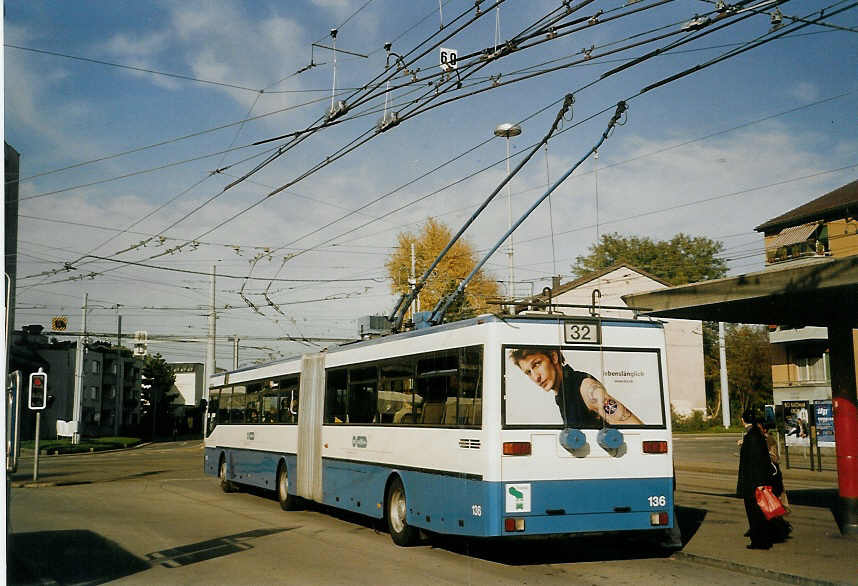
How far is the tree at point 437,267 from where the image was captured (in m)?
53.5

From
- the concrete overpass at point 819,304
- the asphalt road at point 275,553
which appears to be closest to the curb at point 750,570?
the asphalt road at point 275,553

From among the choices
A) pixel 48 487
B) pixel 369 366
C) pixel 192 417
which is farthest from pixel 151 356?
pixel 369 366

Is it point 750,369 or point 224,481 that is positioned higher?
point 750,369

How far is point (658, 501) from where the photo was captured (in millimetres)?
11523

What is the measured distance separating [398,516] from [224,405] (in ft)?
37.7

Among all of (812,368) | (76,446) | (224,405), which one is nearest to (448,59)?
(224,405)

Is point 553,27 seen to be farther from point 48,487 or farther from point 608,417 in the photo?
point 48,487

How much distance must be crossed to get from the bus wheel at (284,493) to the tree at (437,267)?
33.4 meters

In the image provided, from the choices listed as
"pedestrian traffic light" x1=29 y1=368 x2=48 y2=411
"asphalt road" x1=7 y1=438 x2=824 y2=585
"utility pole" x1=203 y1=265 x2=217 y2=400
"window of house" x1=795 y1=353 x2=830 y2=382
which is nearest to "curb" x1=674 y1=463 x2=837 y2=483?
"asphalt road" x1=7 y1=438 x2=824 y2=585

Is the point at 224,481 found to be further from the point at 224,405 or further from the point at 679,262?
the point at 679,262

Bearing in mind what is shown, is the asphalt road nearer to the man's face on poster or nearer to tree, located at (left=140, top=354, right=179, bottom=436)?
the man's face on poster

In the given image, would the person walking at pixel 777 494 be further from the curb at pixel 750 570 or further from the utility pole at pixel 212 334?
the utility pole at pixel 212 334

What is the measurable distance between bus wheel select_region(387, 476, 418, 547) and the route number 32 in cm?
334

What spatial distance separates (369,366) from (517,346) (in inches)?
166
